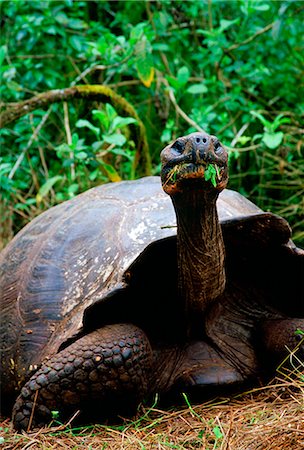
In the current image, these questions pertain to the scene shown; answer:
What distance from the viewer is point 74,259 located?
304cm

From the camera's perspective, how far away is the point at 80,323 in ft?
9.06

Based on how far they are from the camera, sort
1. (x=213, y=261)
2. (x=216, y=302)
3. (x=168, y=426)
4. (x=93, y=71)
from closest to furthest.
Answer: (x=168, y=426) < (x=213, y=261) < (x=216, y=302) < (x=93, y=71)

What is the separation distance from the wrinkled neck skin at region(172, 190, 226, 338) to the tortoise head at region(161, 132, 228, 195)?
58 mm

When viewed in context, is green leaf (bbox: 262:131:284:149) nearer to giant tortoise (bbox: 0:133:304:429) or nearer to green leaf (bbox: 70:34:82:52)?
giant tortoise (bbox: 0:133:304:429)

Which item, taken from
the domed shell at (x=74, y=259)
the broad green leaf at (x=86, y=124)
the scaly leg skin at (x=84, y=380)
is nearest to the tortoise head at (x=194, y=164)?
the domed shell at (x=74, y=259)

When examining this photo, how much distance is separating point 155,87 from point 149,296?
3491 mm

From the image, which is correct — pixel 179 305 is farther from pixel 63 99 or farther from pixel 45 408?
pixel 63 99

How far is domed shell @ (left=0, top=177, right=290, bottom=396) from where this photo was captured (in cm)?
282

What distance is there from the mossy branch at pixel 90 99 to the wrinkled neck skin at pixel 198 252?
2.48 m

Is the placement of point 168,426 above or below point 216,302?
below

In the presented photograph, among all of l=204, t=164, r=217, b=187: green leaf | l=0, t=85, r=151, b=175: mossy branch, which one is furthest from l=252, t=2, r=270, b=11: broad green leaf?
l=204, t=164, r=217, b=187: green leaf

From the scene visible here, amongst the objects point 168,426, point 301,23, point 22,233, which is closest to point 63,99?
point 22,233

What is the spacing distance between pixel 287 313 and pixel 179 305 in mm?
560

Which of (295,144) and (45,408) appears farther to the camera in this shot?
(295,144)
